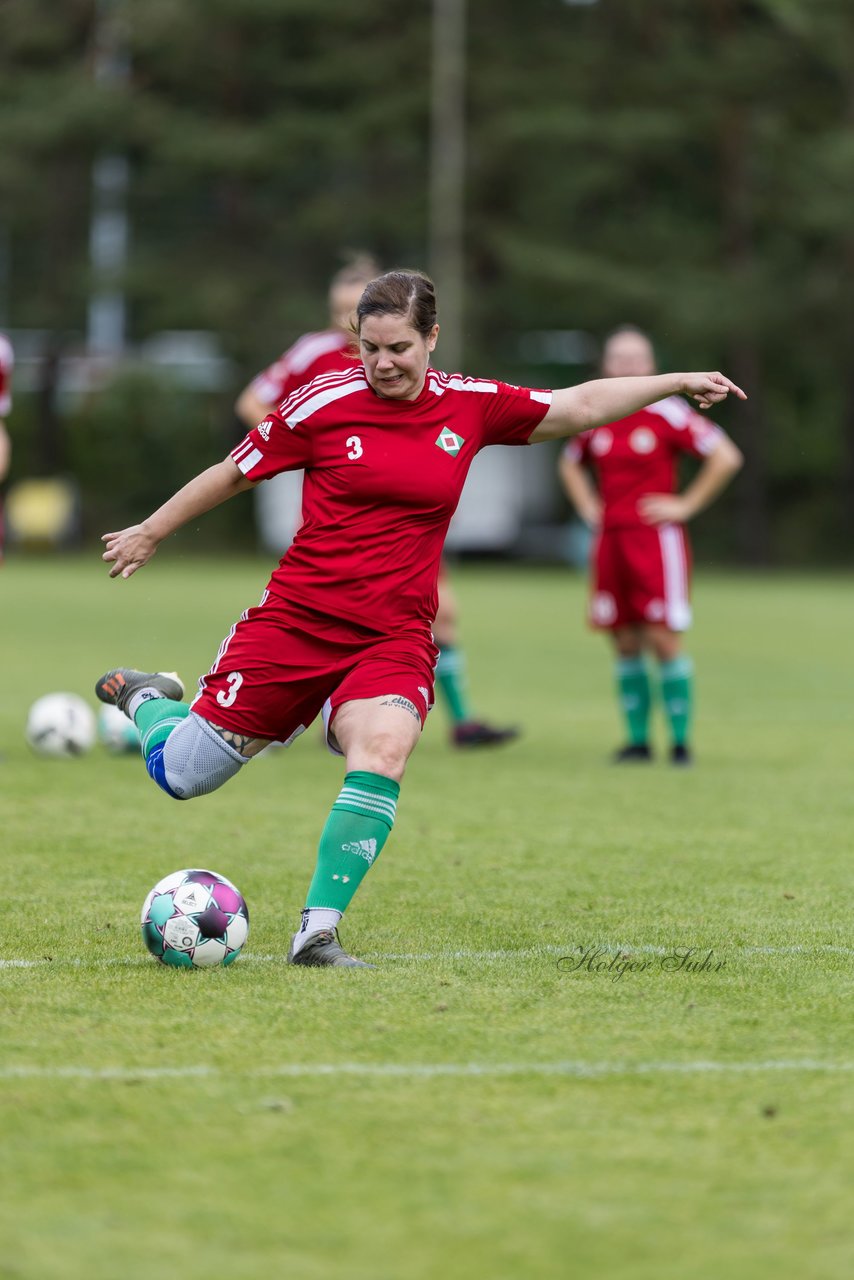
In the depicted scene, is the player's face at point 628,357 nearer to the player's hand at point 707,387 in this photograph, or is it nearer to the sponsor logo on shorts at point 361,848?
the player's hand at point 707,387

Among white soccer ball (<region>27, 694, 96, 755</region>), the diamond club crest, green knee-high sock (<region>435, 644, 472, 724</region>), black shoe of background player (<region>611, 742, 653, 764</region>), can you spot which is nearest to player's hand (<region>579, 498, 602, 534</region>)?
green knee-high sock (<region>435, 644, 472, 724</region>)

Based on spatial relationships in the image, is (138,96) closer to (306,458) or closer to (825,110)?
(825,110)

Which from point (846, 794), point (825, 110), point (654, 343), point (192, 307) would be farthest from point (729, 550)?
point (846, 794)

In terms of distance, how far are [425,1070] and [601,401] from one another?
7.21ft

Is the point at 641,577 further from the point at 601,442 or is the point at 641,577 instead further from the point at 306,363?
the point at 306,363

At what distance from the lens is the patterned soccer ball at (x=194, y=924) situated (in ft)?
16.7

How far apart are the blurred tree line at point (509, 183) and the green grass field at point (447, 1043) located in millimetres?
26163

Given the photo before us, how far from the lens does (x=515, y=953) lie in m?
5.35

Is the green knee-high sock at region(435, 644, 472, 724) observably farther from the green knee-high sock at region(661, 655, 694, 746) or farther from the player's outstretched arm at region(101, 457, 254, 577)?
the player's outstretched arm at region(101, 457, 254, 577)

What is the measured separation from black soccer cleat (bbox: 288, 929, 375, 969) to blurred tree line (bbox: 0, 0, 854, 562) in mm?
28831

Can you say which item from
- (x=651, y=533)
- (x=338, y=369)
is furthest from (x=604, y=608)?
(x=338, y=369)

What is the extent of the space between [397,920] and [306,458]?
4.65 ft

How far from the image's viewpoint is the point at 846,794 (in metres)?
9.02
